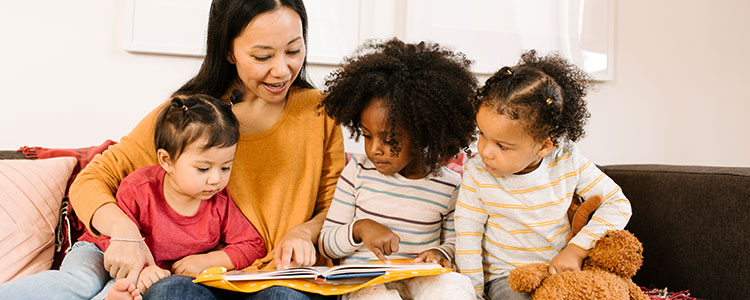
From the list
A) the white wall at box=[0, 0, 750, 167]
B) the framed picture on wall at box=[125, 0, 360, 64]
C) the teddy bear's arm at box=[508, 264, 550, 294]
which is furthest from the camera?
the white wall at box=[0, 0, 750, 167]

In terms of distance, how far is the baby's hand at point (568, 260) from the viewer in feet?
3.92

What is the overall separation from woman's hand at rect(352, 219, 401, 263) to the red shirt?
29 cm

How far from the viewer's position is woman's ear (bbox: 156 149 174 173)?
128cm

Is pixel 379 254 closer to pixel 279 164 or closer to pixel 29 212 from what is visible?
pixel 279 164

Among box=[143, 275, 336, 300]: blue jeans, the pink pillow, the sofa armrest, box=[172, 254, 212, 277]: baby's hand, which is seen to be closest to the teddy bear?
box=[143, 275, 336, 300]: blue jeans

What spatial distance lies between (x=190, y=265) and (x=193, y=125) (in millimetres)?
324

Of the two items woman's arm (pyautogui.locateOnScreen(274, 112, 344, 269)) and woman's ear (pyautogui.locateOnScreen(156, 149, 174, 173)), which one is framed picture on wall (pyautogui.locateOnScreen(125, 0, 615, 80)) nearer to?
woman's arm (pyautogui.locateOnScreen(274, 112, 344, 269))

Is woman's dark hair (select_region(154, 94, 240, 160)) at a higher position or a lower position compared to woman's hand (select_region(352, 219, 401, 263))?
higher

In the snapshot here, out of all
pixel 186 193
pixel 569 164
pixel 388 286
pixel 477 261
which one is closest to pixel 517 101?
pixel 569 164

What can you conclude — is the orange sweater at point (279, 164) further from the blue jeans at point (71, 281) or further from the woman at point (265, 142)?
the blue jeans at point (71, 281)

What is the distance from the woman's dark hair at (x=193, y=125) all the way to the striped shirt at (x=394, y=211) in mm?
322

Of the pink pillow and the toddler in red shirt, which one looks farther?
the pink pillow

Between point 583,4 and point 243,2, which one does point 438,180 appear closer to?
point 243,2

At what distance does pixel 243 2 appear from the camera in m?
1.34
